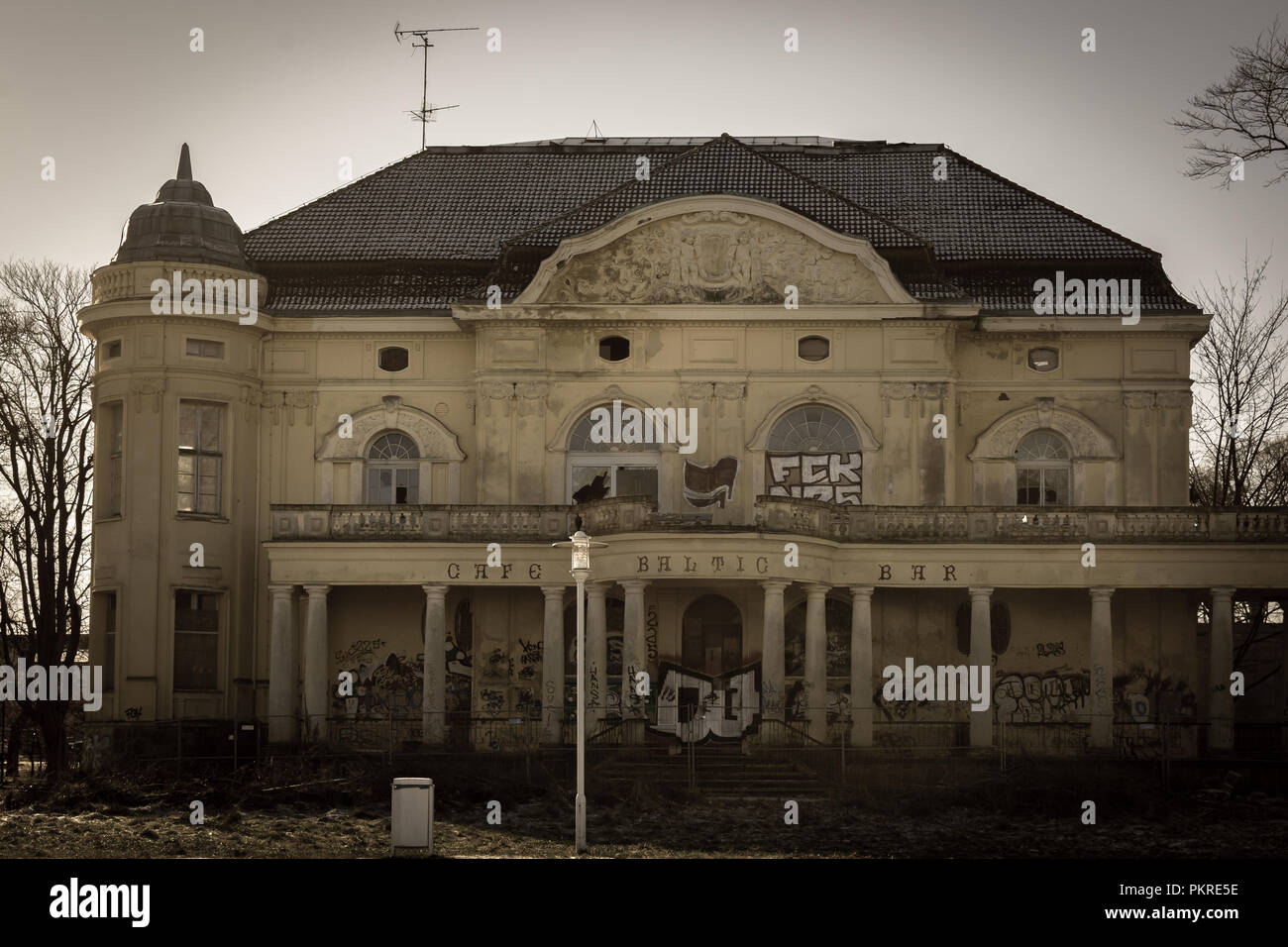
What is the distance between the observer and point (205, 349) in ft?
159

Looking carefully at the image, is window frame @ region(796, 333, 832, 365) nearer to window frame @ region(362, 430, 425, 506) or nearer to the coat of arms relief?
the coat of arms relief

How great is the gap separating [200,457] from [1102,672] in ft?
65.1

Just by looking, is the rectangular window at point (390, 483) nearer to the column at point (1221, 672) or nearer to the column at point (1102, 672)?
the column at point (1102, 672)

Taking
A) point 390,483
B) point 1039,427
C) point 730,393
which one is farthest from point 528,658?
point 1039,427

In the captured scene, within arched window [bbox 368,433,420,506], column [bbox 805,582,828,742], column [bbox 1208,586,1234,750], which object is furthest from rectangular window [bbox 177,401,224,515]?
column [bbox 1208,586,1234,750]

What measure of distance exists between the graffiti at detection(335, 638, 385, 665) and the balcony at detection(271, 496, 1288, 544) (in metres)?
3.57

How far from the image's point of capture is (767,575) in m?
43.3

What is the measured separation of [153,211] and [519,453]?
974 centimetres

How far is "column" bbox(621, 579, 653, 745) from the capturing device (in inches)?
1670

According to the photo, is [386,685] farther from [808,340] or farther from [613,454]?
[808,340]

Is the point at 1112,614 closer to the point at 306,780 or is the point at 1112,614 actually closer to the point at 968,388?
the point at 968,388

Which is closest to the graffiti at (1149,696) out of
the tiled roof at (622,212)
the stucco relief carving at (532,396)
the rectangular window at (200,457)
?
the tiled roof at (622,212)
